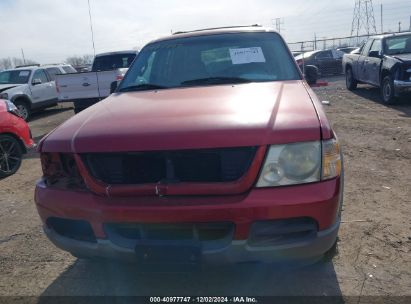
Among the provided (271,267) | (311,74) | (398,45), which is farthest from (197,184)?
(398,45)

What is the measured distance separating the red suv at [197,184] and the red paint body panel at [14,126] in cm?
386

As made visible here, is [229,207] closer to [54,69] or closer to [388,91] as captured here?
[388,91]

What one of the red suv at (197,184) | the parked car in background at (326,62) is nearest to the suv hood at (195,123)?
the red suv at (197,184)

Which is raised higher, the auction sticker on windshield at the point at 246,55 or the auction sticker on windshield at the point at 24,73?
the auction sticker on windshield at the point at 246,55

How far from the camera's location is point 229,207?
221 cm

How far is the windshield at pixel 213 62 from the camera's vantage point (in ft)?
12.0

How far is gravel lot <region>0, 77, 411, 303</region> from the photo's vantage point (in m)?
2.77

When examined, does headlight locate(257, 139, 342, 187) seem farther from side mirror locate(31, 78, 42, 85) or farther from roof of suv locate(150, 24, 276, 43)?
side mirror locate(31, 78, 42, 85)

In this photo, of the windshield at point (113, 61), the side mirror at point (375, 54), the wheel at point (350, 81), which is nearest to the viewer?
the side mirror at point (375, 54)

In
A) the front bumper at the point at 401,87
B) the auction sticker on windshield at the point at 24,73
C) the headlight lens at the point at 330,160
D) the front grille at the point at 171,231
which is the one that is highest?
the auction sticker on windshield at the point at 24,73

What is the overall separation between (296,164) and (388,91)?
897 centimetres

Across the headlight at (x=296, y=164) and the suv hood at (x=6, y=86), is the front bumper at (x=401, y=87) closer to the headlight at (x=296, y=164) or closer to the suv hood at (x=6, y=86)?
the headlight at (x=296, y=164)

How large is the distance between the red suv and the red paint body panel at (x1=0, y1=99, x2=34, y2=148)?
3865 mm

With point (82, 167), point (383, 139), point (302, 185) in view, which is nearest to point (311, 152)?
point (302, 185)
